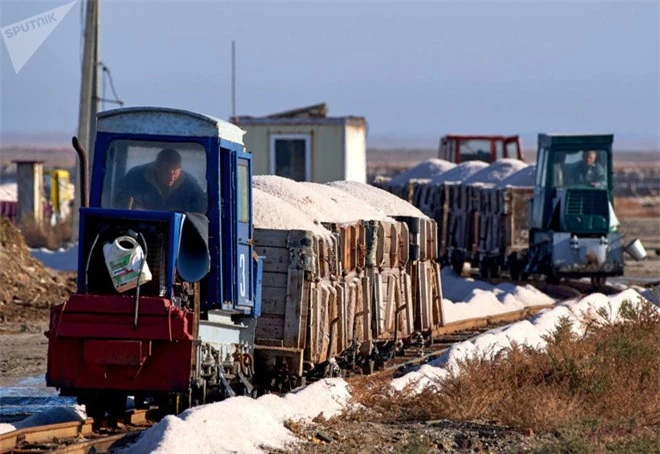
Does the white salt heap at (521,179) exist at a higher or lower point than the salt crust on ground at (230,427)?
higher

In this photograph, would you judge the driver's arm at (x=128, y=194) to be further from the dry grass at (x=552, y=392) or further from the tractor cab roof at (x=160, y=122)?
the dry grass at (x=552, y=392)

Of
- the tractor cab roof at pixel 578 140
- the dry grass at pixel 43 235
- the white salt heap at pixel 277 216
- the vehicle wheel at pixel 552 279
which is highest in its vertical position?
the tractor cab roof at pixel 578 140

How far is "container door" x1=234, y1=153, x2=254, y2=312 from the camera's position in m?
13.5

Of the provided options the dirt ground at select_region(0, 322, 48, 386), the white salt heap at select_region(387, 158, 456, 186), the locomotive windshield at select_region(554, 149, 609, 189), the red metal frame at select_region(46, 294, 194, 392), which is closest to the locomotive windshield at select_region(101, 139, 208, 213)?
the red metal frame at select_region(46, 294, 194, 392)

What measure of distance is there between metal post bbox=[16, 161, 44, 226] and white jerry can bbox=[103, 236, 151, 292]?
120ft

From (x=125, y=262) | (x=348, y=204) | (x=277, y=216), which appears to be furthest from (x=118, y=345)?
(x=348, y=204)

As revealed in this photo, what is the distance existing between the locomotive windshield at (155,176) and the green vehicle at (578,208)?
1941 cm

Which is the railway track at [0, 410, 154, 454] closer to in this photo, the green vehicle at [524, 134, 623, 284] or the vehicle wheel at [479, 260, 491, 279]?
the green vehicle at [524, 134, 623, 284]

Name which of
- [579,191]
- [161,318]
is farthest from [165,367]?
[579,191]

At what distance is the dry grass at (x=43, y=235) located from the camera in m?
47.8

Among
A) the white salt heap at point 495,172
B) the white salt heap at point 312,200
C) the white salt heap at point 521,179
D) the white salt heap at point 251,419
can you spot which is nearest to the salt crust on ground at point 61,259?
the white salt heap at point 495,172

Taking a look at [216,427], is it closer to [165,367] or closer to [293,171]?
[165,367]

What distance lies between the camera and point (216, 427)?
1130 cm

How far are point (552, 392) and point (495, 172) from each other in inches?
1029
